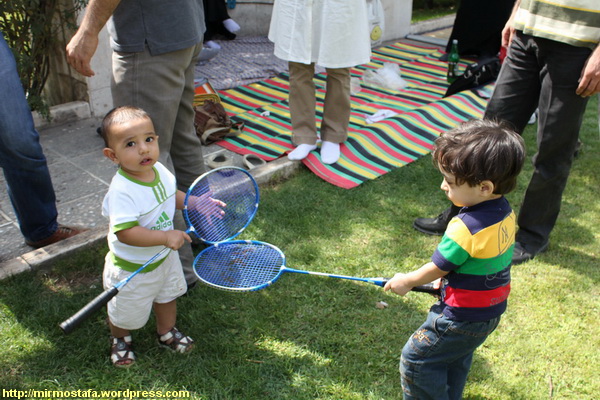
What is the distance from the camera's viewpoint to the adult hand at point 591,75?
2.80 m

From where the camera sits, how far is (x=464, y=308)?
1997 millimetres

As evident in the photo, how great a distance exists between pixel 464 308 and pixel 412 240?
1.68 metres

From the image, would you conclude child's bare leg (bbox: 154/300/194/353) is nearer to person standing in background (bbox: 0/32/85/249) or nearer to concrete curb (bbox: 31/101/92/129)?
person standing in background (bbox: 0/32/85/249)

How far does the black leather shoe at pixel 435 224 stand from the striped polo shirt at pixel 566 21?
4.03ft

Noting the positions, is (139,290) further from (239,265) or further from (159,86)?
(159,86)

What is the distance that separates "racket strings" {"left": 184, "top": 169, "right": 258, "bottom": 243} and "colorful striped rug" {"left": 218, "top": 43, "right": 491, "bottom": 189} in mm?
1739

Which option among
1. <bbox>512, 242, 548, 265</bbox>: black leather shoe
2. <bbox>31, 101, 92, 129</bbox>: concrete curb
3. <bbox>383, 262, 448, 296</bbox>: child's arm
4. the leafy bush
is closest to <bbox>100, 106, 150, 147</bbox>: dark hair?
<bbox>383, 262, 448, 296</bbox>: child's arm

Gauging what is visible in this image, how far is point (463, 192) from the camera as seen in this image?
195cm

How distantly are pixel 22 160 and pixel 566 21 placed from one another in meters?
2.96

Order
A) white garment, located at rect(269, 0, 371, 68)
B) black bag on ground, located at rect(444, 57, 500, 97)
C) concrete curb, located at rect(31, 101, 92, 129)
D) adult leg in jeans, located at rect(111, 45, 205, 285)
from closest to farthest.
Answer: adult leg in jeans, located at rect(111, 45, 205, 285)
white garment, located at rect(269, 0, 371, 68)
concrete curb, located at rect(31, 101, 92, 129)
black bag on ground, located at rect(444, 57, 500, 97)

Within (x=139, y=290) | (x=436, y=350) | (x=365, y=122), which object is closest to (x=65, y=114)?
(x=365, y=122)

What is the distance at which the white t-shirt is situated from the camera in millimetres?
2188

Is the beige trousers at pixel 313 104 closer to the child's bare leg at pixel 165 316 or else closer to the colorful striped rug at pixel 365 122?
the colorful striped rug at pixel 365 122

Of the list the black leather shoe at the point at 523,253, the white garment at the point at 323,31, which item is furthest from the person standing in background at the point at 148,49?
the black leather shoe at the point at 523,253
